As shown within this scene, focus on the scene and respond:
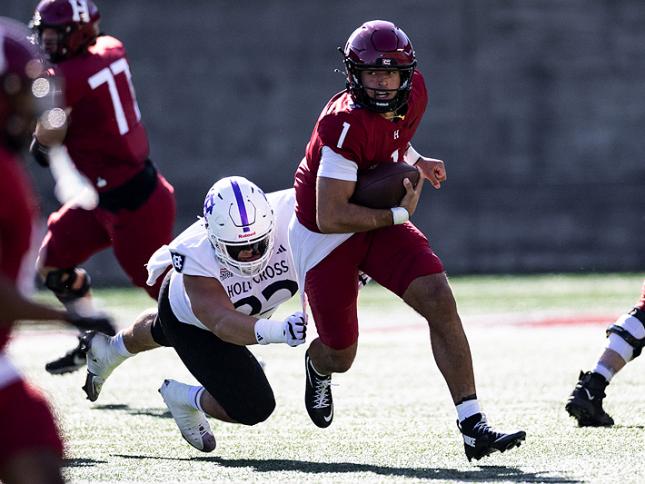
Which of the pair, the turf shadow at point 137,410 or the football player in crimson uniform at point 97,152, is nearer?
the turf shadow at point 137,410

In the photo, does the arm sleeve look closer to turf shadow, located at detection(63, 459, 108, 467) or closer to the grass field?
the grass field

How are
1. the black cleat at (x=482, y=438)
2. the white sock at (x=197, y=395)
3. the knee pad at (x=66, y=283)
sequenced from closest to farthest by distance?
the black cleat at (x=482, y=438) < the white sock at (x=197, y=395) < the knee pad at (x=66, y=283)

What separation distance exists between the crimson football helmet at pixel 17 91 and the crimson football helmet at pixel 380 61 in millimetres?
2264

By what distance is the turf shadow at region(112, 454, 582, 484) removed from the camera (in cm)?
449

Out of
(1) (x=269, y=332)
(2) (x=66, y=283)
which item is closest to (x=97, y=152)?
(2) (x=66, y=283)

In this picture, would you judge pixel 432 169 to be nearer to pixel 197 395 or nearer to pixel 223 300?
pixel 223 300

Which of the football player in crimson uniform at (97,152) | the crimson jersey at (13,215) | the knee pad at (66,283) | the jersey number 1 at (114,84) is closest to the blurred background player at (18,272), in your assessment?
the crimson jersey at (13,215)

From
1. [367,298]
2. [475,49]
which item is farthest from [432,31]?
[367,298]

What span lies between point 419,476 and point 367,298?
24.9 feet

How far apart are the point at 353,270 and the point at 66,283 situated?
7.71 feet

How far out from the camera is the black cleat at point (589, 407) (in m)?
5.52

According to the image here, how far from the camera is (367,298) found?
12.1m

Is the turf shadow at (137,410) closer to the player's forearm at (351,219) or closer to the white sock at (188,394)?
the white sock at (188,394)

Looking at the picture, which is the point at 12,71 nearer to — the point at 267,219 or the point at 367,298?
the point at 267,219
